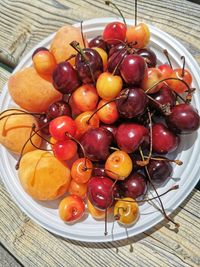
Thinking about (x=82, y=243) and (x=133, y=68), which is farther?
(x=82, y=243)

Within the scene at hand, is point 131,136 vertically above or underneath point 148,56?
underneath

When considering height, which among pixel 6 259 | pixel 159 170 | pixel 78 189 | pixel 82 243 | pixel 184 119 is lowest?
pixel 6 259

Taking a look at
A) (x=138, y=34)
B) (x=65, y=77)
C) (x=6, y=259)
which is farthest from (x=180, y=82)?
(x=6, y=259)

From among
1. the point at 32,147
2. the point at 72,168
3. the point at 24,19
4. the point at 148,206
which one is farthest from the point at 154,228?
the point at 24,19

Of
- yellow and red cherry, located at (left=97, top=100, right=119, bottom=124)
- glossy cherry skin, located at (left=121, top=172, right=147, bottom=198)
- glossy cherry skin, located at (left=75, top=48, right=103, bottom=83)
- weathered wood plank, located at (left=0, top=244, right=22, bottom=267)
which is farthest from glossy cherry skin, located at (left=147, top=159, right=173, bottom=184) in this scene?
weathered wood plank, located at (left=0, top=244, right=22, bottom=267)

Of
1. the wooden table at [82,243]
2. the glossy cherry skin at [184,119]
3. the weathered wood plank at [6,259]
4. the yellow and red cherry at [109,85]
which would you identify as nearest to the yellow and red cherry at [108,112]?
the yellow and red cherry at [109,85]

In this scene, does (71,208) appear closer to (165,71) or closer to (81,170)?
(81,170)

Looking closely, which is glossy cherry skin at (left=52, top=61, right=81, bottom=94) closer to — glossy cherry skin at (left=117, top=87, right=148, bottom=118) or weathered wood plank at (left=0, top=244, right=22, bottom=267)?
glossy cherry skin at (left=117, top=87, right=148, bottom=118)
